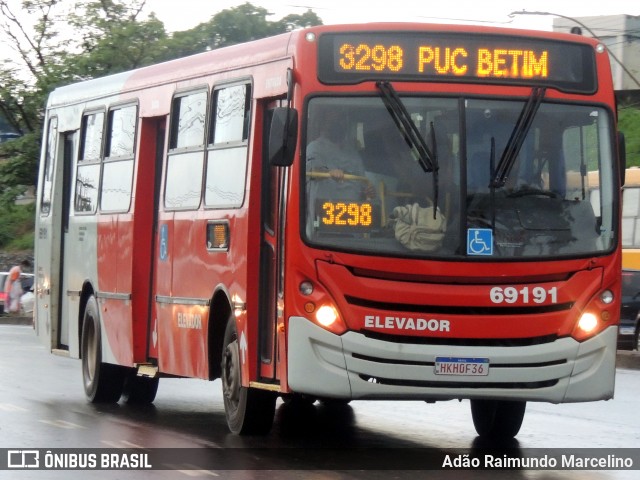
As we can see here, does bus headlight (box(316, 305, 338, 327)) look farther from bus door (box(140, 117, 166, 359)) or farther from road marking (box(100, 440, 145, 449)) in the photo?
bus door (box(140, 117, 166, 359))

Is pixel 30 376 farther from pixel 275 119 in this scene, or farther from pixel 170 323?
pixel 275 119

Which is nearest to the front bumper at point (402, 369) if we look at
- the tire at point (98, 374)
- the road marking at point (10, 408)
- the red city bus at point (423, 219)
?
the red city bus at point (423, 219)

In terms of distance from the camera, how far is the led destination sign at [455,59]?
1077 centimetres

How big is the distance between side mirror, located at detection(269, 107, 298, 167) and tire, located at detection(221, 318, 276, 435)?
1.83 m

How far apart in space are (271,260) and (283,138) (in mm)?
1226

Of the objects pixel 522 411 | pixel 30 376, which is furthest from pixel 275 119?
pixel 30 376

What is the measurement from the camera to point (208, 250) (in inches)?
493

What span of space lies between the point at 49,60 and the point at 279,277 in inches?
1459

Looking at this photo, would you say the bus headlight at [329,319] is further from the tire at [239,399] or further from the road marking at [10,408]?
the road marking at [10,408]

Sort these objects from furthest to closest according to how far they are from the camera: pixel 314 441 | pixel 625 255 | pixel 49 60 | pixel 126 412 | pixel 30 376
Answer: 1. pixel 49 60
2. pixel 625 255
3. pixel 30 376
4. pixel 126 412
5. pixel 314 441

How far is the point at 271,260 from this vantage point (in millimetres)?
11352

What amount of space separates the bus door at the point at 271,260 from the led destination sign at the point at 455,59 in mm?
907

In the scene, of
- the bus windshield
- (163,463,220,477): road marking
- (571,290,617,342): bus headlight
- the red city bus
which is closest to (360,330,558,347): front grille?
the red city bus

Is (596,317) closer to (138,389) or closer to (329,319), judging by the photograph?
(329,319)
